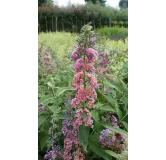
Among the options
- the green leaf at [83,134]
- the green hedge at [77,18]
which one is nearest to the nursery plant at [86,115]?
the green leaf at [83,134]

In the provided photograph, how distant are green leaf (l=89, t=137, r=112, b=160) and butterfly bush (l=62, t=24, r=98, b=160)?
0.05 metres

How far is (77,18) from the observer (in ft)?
9.02

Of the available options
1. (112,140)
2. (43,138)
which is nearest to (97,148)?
(112,140)

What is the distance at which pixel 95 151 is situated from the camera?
992 millimetres

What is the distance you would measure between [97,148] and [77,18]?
1.93 m

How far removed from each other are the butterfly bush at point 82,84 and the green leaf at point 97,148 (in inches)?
Result: 2.2

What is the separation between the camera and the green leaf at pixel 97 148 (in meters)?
0.99

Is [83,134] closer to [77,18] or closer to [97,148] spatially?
[97,148]

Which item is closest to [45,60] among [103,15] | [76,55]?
[76,55]

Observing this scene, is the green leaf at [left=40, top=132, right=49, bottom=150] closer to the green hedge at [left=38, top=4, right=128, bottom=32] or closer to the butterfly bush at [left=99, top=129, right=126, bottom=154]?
the butterfly bush at [left=99, top=129, right=126, bottom=154]

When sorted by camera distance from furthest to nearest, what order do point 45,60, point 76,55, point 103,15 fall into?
1. point 103,15
2. point 45,60
3. point 76,55

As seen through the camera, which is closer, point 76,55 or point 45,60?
point 76,55
